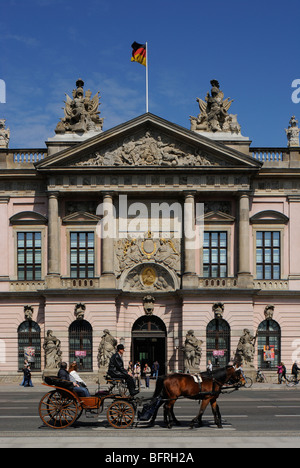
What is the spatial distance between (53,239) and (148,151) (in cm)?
929

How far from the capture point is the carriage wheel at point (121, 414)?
20.6 m

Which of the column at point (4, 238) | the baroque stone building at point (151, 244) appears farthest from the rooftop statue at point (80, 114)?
the column at point (4, 238)

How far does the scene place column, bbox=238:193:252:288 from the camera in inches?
1913

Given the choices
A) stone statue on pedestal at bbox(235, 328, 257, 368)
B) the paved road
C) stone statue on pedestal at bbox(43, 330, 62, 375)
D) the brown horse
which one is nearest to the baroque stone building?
stone statue on pedestal at bbox(235, 328, 257, 368)

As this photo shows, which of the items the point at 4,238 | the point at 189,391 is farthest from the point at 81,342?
the point at 189,391

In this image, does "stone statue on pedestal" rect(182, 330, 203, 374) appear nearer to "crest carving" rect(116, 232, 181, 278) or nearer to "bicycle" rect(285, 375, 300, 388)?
"crest carving" rect(116, 232, 181, 278)

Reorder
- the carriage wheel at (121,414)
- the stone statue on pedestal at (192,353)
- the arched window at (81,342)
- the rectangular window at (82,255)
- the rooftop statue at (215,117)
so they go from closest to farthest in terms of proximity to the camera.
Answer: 1. the carriage wheel at (121,414)
2. the stone statue on pedestal at (192,353)
3. the arched window at (81,342)
4. the rectangular window at (82,255)
5. the rooftop statue at (215,117)

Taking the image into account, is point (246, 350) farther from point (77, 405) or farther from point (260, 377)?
point (77, 405)

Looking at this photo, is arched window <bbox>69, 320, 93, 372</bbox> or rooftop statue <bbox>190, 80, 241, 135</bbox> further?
rooftop statue <bbox>190, 80, 241, 135</bbox>

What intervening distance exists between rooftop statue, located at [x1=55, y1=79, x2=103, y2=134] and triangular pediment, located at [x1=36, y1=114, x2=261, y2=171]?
266 centimetres

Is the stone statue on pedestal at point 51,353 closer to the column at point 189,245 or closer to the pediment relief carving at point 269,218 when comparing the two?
the column at point 189,245

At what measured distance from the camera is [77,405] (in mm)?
20953

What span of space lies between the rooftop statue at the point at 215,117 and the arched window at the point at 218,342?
14.2 metres

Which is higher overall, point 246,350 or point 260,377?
point 246,350
